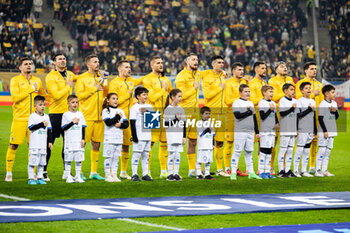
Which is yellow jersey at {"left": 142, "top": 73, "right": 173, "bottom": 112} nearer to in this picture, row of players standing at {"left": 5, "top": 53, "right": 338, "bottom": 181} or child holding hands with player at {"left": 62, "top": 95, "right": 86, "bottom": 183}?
row of players standing at {"left": 5, "top": 53, "right": 338, "bottom": 181}

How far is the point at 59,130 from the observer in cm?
1009

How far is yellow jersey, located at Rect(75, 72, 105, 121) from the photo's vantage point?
10133mm

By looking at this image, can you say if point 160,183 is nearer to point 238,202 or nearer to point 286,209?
point 238,202

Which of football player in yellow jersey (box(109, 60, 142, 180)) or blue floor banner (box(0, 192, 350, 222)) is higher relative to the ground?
football player in yellow jersey (box(109, 60, 142, 180))

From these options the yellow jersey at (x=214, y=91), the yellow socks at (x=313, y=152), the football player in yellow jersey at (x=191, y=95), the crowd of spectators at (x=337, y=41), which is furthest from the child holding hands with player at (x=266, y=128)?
the crowd of spectators at (x=337, y=41)

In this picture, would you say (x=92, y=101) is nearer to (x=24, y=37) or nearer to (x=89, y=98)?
(x=89, y=98)

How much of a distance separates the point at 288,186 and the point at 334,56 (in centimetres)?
2572

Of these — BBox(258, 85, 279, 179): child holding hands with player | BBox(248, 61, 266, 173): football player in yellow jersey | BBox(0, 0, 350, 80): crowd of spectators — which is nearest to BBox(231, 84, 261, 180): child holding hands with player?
BBox(258, 85, 279, 179): child holding hands with player

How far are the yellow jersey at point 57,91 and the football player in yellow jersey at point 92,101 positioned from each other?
9.6 inches

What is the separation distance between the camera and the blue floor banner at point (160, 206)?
7.04 m

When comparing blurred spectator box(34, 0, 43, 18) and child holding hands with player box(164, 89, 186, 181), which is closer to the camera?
child holding hands with player box(164, 89, 186, 181)

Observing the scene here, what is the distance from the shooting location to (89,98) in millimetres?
10195

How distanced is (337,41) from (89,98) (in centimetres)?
2680

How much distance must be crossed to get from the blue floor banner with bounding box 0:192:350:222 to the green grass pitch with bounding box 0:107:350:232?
21 cm
